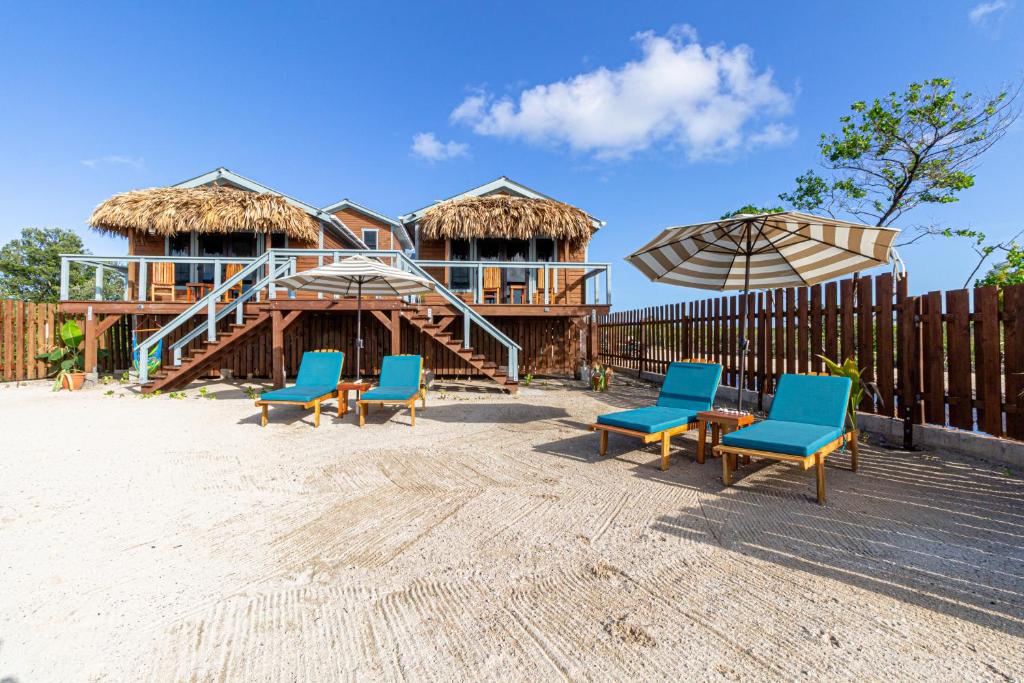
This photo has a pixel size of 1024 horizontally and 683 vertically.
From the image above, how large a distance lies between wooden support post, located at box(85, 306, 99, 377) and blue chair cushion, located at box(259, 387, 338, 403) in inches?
271

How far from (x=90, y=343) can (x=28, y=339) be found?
2.38 meters

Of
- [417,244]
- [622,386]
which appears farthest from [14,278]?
[622,386]

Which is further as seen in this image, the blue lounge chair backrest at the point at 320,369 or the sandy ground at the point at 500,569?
the blue lounge chair backrest at the point at 320,369

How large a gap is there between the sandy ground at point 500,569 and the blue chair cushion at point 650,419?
1.30 ft

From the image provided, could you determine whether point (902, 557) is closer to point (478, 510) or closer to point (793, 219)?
point (478, 510)

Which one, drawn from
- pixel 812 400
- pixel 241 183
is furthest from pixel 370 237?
pixel 812 400

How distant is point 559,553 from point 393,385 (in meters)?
5.09

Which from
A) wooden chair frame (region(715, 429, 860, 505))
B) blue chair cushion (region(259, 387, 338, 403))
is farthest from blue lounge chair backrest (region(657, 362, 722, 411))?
blue chair cushion (region(259, 387, 338, 403))

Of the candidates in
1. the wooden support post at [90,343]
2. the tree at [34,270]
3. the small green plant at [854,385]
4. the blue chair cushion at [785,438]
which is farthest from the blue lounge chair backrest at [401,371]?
the tree at [34,270]

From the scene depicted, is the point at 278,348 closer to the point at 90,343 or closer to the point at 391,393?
the point at 391,393

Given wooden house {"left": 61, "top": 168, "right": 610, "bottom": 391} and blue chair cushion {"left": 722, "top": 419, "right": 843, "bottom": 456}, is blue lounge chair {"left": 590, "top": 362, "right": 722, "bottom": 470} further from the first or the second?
wooden house {"left": 61, "top": 168, "right": 610, "bottom": 391}

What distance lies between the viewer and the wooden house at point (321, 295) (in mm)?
9438

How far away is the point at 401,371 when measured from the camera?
288 inches

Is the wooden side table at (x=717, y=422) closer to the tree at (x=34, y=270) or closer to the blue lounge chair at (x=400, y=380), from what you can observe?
the blue lounge chair at (x=400, y=380)
